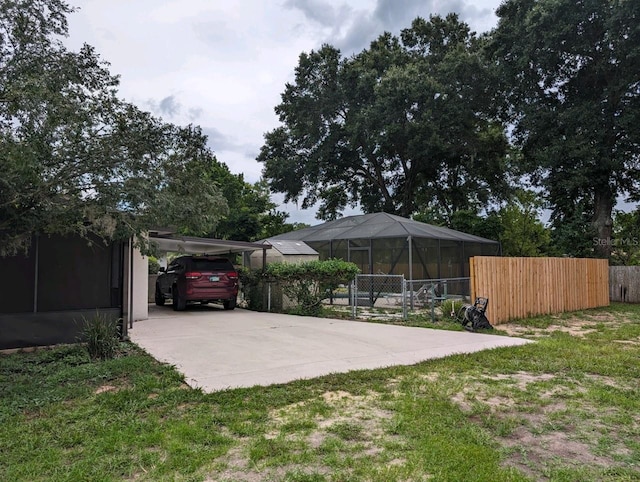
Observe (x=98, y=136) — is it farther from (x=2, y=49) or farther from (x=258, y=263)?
(x=258, y=263)

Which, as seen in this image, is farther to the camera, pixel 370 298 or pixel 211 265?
pixel 370 298

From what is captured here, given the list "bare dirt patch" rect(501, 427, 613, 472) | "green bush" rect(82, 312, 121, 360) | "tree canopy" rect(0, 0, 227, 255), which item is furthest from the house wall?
"bare dirt patch" rect(501, 427, 613, 472)

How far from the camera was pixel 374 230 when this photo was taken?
15.7 metres

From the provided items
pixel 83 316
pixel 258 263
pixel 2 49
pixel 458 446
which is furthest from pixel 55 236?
pixel 258 263

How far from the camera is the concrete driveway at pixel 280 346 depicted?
5.21 meters

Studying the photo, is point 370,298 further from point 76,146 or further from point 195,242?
A: point 76,146

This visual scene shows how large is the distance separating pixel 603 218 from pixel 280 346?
18.1 metres

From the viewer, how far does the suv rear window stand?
1103 cm

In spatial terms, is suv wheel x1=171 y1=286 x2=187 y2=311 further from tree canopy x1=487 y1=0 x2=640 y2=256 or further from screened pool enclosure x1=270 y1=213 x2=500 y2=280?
tree canopy x1=487 y1=0 x2=640 y2=256

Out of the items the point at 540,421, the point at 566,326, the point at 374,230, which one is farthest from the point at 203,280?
the point at 540,421

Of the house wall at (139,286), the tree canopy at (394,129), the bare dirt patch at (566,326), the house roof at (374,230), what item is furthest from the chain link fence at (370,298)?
the tree canopy at (394,129)

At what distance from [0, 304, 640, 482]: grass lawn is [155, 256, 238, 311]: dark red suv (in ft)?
17.7

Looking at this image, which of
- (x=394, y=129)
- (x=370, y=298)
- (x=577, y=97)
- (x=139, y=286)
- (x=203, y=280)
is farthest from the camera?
(x=394, y=129)

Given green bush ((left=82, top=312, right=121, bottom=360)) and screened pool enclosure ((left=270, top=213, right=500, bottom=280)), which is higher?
screened pool enclosure ((left=270, top=213, right=500, bottom=280))
